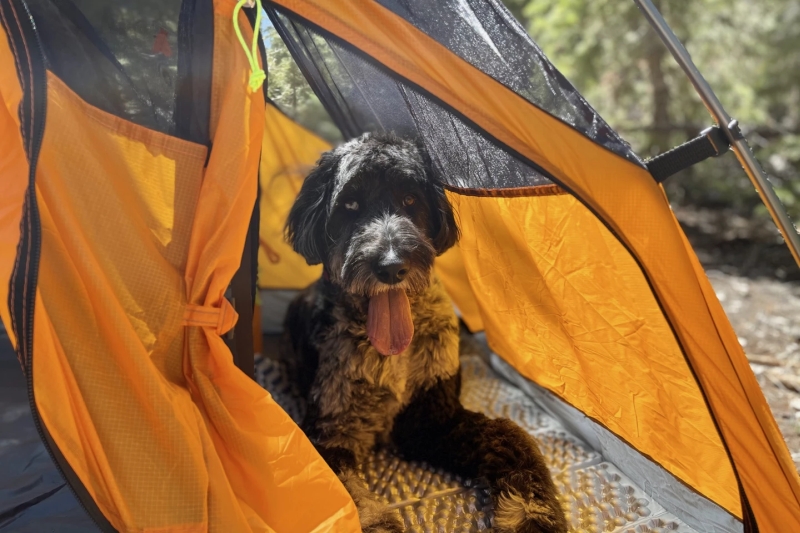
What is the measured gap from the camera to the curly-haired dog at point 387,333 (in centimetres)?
210

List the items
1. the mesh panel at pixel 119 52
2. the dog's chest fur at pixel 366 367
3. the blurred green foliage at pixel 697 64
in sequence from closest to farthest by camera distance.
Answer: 1. the mesh panel at pixel 119 52
2. the dog's chest fur at pixel 366 367
3. the blurred green foliage at pixel 697 64

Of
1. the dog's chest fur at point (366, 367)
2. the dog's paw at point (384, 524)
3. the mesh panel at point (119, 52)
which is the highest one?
the mesh panel at point (119, 52)

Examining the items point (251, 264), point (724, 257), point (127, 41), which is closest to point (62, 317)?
point (251, 264)

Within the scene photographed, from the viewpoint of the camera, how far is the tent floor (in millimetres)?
2084

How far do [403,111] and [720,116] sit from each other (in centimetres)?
114

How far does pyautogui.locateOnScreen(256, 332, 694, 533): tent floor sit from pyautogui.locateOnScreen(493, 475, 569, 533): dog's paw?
0.37 ft

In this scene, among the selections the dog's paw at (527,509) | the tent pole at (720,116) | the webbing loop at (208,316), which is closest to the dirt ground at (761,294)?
the dog's paw at (527,509)

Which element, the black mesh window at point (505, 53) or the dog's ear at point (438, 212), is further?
the dog's ear at point (438, 212)

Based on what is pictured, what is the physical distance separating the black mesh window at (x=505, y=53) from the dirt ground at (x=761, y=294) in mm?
1896

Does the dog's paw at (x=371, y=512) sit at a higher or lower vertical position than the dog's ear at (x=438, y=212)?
lower

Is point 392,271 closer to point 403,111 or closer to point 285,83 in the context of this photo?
point 403,111

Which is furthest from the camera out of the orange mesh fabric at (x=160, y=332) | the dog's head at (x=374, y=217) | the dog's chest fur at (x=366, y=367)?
the dog's chest fur at (x=366, y=367)

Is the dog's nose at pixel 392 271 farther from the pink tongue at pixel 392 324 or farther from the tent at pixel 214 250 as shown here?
the tent at pixel 214 250

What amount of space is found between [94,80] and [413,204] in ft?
3.84
